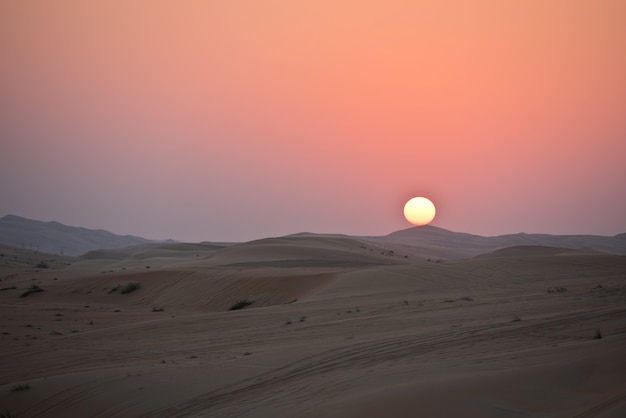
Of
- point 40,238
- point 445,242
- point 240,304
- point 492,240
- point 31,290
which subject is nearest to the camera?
point 240,304

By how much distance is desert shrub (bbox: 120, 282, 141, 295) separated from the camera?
1108 inches

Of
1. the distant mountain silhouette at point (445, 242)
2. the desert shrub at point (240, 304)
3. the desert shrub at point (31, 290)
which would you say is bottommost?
the desert shrub at point (240, 304)

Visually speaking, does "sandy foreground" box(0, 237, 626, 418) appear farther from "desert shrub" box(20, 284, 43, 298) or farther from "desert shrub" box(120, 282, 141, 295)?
"desert shrub" box(20, 284, 43, 298)

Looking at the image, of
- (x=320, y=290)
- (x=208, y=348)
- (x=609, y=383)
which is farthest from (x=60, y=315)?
(x=609, y=383)

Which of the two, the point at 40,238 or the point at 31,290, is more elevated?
the point at 40,238

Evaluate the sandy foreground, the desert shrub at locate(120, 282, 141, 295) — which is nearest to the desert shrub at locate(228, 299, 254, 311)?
the sandy foreground

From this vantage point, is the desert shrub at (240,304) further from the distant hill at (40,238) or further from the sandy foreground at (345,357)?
the distant hill at (40,238)

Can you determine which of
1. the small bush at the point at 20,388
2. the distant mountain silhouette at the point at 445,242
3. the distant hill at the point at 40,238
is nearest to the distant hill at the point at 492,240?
the distant mountain silhouette at the point at 445,242

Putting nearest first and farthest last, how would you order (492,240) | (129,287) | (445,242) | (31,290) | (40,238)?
(129,287) < (31,290) < (445,242) < (492,240) < (40,238)

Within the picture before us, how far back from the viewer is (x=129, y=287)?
28.5 meters

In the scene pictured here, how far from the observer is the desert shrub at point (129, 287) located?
92.3 feet

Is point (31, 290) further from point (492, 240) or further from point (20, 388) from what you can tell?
point (492, 240)

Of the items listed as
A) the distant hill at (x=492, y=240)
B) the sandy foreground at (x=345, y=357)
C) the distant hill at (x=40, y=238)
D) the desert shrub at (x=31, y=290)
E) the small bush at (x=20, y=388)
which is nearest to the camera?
the sandy foreground at (x=345, y=357)

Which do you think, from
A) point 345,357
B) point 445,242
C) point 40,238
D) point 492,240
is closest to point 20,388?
point 345,357
